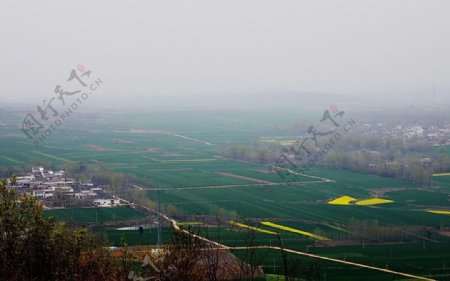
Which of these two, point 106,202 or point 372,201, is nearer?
point 106,202

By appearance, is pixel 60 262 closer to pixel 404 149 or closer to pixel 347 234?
pixel 347 234

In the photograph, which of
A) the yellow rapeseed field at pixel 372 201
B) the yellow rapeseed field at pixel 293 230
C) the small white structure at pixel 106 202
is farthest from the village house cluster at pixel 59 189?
the yellow rapeseed field at pixel 372 201

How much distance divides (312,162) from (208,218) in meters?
12.7

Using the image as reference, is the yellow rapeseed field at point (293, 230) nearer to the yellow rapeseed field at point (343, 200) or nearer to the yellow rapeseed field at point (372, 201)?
the yellow rapeseed field at point (343, 200)

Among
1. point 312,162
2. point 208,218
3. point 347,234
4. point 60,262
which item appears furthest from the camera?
point 312,162

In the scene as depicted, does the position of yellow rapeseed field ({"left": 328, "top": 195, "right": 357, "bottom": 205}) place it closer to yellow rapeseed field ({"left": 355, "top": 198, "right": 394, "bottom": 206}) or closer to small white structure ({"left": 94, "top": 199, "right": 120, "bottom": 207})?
yellow rapeseed field ({"left": 355, "top": 198, "right": 394, "bottom": 206})

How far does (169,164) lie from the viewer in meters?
30.4

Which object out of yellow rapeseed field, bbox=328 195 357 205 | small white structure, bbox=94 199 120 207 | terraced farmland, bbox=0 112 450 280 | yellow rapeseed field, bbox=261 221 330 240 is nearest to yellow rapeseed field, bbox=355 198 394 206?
terraced farmland, bbox=0 112 450 280

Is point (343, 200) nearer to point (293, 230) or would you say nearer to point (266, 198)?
point (266, 198)

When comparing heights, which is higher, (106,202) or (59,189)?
(59,189)

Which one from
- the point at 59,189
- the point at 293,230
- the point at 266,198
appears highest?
the point at 59,189

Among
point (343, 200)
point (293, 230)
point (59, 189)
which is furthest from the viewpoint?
point (59, 189)

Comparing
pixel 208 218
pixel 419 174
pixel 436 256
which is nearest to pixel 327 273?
pixel 436 256

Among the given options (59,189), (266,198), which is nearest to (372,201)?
(266,198)
